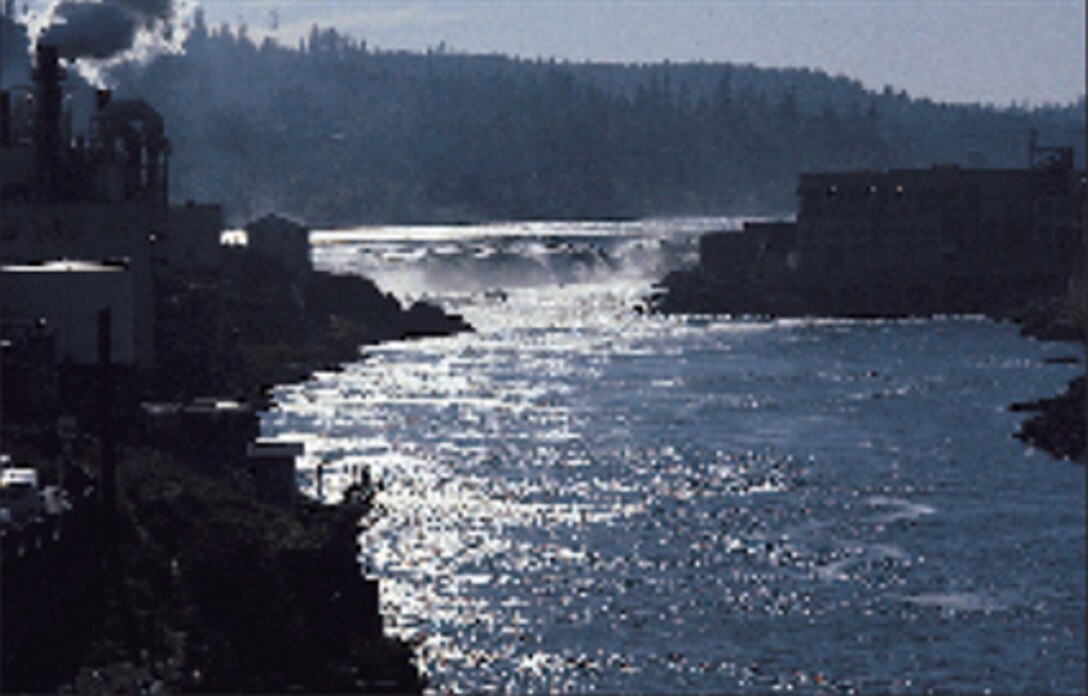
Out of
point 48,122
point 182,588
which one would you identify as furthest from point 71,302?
point 182,588

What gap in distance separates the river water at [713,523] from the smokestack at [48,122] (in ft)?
46.1

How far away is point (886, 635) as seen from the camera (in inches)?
2291

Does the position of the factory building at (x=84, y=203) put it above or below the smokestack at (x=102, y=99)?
below

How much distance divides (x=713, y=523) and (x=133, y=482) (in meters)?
26.1

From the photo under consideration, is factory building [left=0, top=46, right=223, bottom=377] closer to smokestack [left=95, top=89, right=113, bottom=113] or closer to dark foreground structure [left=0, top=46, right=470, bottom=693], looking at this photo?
dark foreground structure [left=0, top=46, right=470, bottom=693]

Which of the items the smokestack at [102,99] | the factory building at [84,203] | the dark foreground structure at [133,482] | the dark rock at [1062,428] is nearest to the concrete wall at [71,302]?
the dark foreground structure at [133,482]

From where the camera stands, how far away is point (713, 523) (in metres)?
77.2

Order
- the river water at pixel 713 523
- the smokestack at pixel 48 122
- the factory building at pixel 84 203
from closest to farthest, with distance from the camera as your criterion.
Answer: the river water at pixel 713 523 < the factory building at pixel 84 203 < the smokestack at pixel 48 122

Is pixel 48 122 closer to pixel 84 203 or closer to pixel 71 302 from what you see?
pixel 84 203

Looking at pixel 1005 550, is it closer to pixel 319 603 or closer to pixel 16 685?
pixel 319 603

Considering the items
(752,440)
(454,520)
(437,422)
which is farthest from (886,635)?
(437,422)

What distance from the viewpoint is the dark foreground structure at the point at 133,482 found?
4422cm

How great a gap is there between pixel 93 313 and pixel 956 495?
32.4m

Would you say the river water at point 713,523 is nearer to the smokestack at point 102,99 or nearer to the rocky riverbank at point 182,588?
the rocky riverbank at point 182,588
